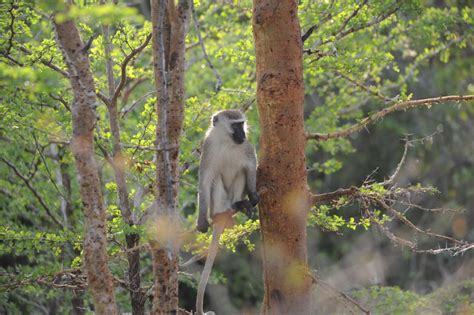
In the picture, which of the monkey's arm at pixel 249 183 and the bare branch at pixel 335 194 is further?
the monkey's arm at pixel 249 183

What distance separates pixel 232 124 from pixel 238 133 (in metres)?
0.11

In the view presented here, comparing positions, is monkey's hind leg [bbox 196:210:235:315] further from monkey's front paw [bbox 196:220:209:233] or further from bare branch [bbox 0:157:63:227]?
bare branch [bbox 0:157:63:227]

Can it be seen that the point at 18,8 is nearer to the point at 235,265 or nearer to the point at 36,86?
the point at 36,86

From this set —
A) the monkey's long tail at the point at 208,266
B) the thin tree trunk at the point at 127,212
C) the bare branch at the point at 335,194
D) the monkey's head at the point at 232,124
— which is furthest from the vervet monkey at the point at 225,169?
the bare branch at the point at 335,194

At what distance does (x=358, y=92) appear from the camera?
10.7 meters

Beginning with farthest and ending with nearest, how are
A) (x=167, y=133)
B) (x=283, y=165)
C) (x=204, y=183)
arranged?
1. (x=204, y=183)
2. (x=283, y=165)
3. (x=167, y=133)

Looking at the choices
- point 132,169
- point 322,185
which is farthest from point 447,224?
point 132,169

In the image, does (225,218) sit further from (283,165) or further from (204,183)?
(283,165)

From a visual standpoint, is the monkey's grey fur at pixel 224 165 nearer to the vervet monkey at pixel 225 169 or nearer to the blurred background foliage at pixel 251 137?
the vervet monkey at pixel 225 169

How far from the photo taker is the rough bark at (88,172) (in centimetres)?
439

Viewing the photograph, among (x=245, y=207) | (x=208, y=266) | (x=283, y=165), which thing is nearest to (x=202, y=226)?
(x=245, y=207)

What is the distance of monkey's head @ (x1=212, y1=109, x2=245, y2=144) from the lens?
6.75m

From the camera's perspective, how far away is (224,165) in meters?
6.75

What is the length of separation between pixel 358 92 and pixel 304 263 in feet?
18.7
